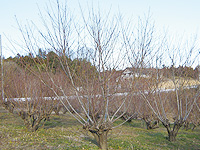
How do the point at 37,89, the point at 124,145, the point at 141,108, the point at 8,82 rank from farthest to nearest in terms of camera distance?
the point at 141,108
the point at 8,82
the point at 37,89
the point at 124,145

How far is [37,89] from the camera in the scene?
715 cm

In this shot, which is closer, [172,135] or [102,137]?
[102,137]

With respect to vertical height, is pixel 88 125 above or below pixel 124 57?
below

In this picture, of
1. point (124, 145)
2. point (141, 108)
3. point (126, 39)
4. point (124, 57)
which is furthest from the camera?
point (141, 108)

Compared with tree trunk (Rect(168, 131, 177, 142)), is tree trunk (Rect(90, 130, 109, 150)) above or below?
above

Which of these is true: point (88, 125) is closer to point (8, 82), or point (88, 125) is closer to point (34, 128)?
point (34, 128)

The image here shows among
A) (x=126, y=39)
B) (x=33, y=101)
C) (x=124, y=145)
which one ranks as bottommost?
(x=124, y=145)

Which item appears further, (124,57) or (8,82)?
(8,82)

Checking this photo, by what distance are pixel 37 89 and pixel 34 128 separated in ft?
4.29

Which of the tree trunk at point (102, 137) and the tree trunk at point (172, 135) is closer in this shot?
the tree trunk at point (102, 137)

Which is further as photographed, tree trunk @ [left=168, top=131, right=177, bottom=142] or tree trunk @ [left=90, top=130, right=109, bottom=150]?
tree trunk @ [left=168, top=131, right=177, bottom=142]

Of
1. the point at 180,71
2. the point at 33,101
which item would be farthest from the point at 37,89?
the point at 180,71

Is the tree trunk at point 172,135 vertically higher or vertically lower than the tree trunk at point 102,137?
lower

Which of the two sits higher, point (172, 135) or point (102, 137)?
point (102, 137)
